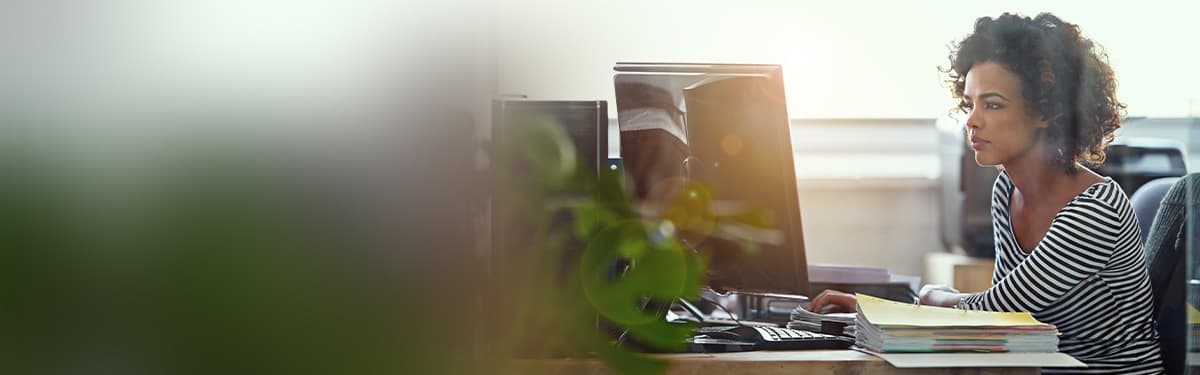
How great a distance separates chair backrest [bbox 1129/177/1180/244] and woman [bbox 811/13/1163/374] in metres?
0.12

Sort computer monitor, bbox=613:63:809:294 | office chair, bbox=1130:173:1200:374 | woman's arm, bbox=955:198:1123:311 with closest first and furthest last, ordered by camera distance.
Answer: computer monitor, bbox=613:63:809:294 → woman's arm, bbox=955:198:1123:311 → office chair, bbox=1130:173:1200:374

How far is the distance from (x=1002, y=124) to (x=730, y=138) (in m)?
0.71

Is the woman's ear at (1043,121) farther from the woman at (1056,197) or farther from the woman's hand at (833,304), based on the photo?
the woman's hand at (833,304)

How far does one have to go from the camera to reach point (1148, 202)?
6.05ft

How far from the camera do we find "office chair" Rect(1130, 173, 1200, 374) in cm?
161

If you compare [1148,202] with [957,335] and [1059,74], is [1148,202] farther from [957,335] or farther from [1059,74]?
[957,335]

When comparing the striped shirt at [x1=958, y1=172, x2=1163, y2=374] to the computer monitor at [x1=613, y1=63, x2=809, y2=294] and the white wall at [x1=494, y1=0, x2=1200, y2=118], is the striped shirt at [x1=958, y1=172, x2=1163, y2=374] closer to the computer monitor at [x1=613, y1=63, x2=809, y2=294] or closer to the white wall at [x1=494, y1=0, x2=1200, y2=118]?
the computer monitor at [x1=613, y1=63, x2=809, y2=294]

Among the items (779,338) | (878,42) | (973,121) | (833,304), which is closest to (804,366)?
(779,338)

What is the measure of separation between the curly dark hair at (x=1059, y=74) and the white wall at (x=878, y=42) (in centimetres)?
144

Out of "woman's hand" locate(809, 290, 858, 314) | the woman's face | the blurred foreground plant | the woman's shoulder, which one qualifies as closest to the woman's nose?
the woman's face

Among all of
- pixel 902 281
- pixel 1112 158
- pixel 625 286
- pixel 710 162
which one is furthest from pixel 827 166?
pixel 625 286

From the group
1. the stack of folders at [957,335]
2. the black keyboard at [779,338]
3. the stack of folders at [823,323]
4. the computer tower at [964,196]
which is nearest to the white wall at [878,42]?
the computer tower at [964,196]

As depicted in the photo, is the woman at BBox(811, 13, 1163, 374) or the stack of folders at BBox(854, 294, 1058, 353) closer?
the stack of folders at BBox(854, 294, 1058, 353)

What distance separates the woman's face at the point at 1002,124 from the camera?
1.76 m
